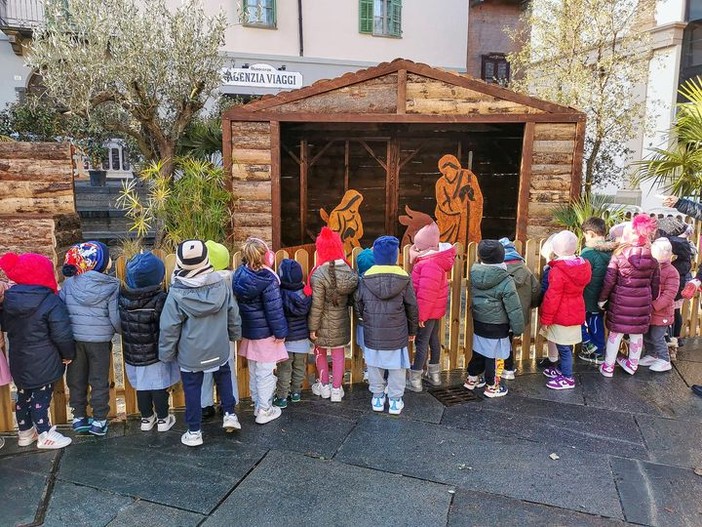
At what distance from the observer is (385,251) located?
4.45 meters

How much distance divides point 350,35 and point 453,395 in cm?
1632

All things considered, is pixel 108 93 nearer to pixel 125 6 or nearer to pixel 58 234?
pixel 125 6

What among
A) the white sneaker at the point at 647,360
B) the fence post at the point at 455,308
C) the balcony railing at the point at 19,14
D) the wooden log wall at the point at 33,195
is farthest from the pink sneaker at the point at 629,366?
the balcony railing at the point at 19,14

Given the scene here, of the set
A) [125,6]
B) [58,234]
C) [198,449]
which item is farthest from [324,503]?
[125,6]

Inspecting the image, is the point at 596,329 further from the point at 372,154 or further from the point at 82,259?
the point at 372,154

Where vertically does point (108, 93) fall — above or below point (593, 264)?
above

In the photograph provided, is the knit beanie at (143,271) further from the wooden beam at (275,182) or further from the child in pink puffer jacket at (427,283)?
the wooden beam at (275,182)

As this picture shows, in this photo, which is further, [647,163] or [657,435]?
[647,163]

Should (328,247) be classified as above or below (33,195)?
below

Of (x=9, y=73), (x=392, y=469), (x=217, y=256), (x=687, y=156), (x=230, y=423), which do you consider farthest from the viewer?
A: (x=9, y=73)

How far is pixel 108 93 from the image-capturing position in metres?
8.59

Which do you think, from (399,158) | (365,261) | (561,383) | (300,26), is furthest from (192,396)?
(300,26)

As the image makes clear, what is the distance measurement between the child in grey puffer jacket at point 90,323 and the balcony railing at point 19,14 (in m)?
15.7

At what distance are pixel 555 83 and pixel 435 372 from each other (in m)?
9.07
